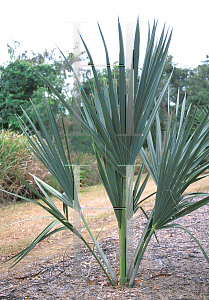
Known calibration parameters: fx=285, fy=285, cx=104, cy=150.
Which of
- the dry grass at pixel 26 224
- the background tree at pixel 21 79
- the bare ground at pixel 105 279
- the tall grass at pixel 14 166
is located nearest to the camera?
the bare ground at pixel 105 279

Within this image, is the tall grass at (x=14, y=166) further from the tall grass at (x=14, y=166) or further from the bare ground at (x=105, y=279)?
the bare ground at (x=105, y=279)

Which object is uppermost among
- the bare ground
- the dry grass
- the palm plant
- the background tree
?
the background tree

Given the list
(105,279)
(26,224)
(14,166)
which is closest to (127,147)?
(105,279)

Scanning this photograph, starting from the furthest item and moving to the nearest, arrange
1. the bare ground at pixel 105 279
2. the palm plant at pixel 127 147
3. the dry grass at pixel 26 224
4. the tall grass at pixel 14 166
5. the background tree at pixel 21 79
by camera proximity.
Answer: the background tree at pixel 21 79, the tall grass at pixel 14 166, the dry grass at pixel 26 224, the bare ground at pixel 105 279, the palm plant at pixel 127 147

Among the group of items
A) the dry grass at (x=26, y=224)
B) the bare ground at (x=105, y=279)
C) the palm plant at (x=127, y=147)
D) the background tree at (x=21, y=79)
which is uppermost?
the background tree at (x=21, y=79)

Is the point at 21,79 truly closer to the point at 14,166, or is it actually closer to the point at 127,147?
the point at 14,166

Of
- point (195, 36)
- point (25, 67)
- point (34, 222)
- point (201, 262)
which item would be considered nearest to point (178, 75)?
point (195, 36)

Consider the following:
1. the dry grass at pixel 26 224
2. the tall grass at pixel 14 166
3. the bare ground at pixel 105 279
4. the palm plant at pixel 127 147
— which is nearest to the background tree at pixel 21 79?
the tall grass at pixel 14 166

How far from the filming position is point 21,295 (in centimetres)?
176

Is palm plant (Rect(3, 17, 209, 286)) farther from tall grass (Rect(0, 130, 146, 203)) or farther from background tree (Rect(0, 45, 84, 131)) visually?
background tree (Rect(0, 45, 84, 131))

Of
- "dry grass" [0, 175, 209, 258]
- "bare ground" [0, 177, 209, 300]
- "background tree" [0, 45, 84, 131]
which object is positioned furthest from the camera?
"background tree" [0, 45, 84, 131]

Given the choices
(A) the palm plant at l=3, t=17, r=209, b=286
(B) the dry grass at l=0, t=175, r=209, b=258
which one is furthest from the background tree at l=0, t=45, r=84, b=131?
(A) the palm plant at l=3, t=17, r=209, b=286

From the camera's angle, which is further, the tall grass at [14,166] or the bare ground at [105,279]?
the tall grass at [14,166]

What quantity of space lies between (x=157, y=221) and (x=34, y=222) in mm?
3176
